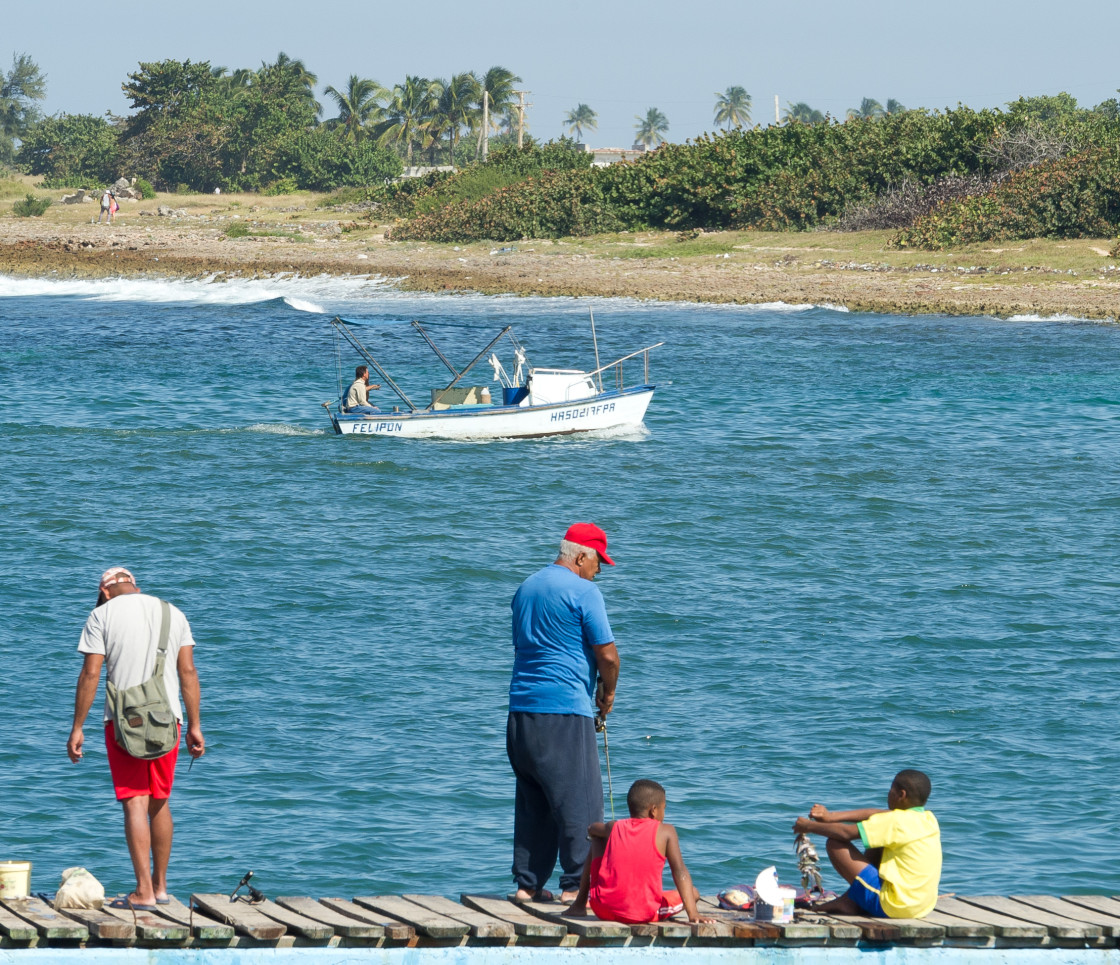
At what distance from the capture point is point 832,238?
5675 cm

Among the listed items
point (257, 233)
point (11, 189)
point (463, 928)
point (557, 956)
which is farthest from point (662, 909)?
point (11, 189)

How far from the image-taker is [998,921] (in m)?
7.60

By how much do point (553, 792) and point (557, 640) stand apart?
0.84 metres

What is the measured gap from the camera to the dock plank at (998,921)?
7.51m

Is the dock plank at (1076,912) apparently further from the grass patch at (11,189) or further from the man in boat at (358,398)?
the grass patch at (11,189)

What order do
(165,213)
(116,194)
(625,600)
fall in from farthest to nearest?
(116,194) < (165,213) < (625,600)

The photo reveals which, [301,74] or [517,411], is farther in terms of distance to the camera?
[301,74]

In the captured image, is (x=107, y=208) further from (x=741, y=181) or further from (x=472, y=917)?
(x=472, y=917)

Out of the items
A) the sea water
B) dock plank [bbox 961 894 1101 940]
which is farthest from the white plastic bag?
dock plank [bbox 961 894 1101 940]

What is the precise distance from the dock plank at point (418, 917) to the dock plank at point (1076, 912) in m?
3.08

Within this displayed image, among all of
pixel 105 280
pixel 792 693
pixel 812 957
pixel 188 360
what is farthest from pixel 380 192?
pixel 812 957

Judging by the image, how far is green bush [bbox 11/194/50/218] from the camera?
83125mm

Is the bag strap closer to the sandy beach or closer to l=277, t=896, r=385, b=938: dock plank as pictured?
l=277, t=896, r=385, b=938: dock plank

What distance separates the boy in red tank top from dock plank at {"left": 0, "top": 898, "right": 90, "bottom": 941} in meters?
2.48
